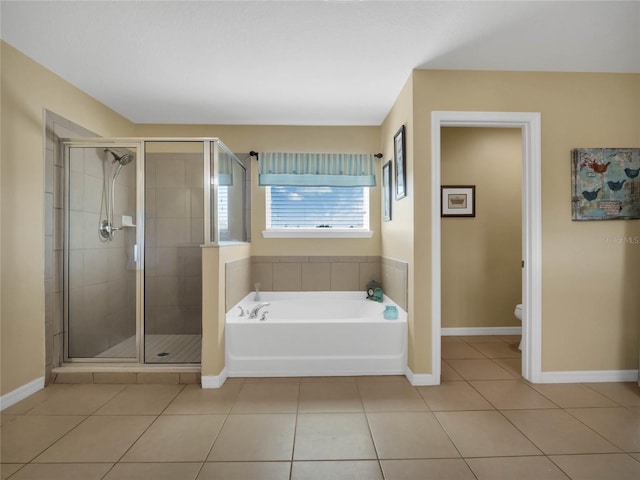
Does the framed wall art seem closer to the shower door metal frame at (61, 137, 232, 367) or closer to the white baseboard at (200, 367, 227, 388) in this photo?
the shower door metal frame at (61, 137, 232, 367)

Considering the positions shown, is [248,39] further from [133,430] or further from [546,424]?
[546,424]

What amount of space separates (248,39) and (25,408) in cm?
282

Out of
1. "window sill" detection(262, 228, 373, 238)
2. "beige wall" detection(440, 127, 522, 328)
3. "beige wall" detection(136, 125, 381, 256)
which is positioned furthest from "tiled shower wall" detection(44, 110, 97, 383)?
"beige wall" detection(440, 127, 522, 328)

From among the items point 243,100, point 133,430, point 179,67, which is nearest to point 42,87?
point 179,67

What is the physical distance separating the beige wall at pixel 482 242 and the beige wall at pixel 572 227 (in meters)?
1.24

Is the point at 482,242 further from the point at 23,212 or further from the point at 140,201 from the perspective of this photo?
the point at 23,212

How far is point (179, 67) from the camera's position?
252 centimetres

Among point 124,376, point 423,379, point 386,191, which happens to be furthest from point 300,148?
point 124,376

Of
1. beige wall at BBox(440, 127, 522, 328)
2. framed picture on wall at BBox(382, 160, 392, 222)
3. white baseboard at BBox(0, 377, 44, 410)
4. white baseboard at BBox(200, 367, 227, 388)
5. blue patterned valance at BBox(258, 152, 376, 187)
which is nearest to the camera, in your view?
white baseboard at BBox(0, 377, 44, 410)

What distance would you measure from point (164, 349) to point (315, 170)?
231cm

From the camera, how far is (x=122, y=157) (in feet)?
9.24

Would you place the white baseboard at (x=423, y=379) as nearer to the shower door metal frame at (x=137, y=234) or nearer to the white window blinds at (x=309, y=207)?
the white window blinds at (x=309, y=207)

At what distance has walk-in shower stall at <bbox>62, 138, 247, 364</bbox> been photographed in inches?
108

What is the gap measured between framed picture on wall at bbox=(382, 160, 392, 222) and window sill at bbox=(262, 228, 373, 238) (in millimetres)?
322
